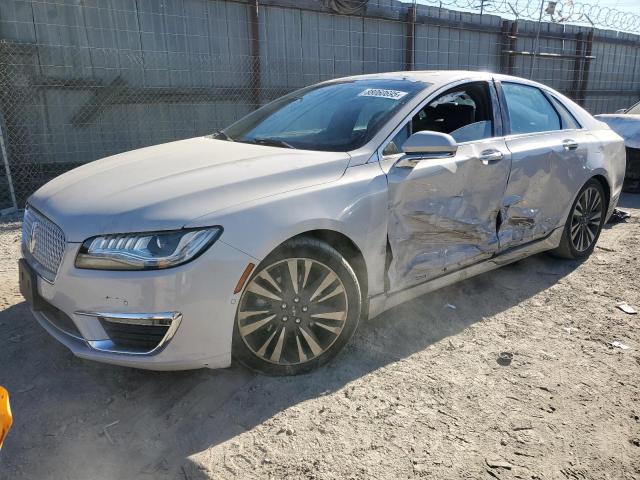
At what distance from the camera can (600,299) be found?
4.01 metres

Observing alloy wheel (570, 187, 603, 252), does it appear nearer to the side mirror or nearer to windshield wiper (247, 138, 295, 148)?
the side mirror

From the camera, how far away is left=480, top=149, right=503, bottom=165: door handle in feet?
11.6

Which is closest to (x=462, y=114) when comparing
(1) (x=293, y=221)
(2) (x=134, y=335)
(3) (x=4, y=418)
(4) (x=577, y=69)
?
(1) (x=293, y=221)

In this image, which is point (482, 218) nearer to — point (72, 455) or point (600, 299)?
point (600, 299)

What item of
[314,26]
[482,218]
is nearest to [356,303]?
[482,218]

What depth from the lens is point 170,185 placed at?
2633 millimetres

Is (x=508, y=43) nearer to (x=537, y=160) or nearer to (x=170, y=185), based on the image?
(x=537, y=160)

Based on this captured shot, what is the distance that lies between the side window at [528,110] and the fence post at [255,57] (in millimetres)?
5117

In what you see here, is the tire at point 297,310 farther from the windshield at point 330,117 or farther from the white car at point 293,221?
the windshield at point 330,117

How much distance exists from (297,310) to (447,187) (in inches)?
49.8

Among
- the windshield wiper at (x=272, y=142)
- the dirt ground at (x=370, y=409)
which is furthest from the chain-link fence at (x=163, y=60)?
the dirt ground at (x=370, y=409)

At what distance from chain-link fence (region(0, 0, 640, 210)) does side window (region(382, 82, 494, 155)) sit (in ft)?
16.4

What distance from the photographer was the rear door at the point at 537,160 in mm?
3834

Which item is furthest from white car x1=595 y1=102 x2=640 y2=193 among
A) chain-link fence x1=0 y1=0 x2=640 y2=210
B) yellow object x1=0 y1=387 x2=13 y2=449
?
yellow object x1=0 y1=387 x2=13 y2=449
